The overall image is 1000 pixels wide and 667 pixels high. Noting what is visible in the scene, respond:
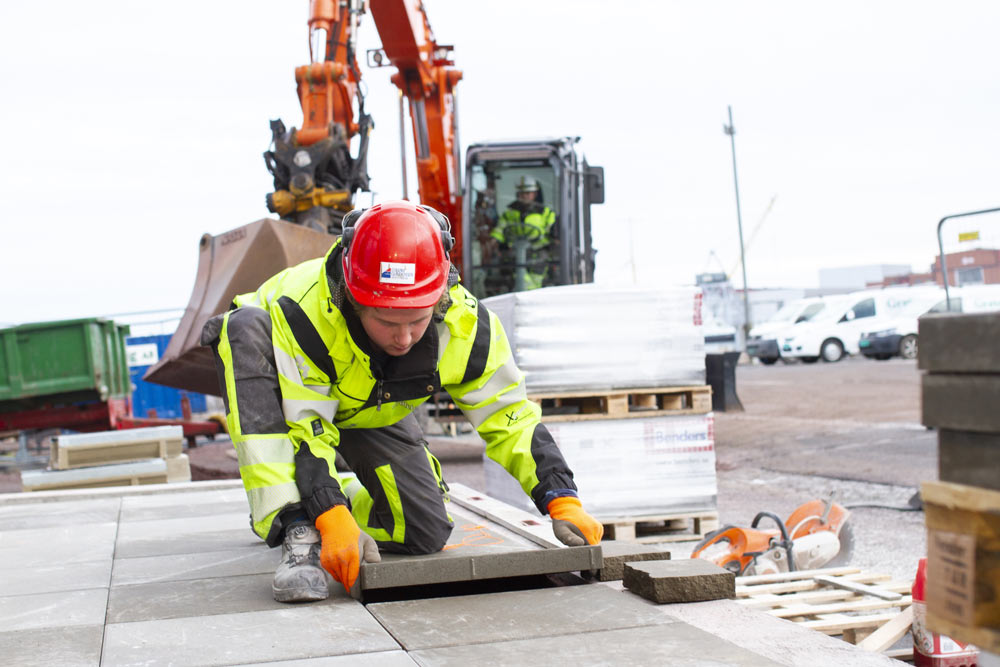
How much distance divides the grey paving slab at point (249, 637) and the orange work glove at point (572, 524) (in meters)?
0.79

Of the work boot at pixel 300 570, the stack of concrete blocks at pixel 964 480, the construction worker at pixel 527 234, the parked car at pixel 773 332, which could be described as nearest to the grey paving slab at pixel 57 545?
the work boot at pixel 300 570

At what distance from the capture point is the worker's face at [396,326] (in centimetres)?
354

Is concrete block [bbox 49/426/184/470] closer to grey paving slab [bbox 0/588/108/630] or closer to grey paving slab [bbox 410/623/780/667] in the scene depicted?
grey paving slab [bbox 0/588/108/630]

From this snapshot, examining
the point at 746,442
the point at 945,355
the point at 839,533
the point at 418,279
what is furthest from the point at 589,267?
the point at 945,355

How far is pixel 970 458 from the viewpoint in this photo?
161cm

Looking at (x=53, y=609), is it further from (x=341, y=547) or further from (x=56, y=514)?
(x=56, y=514)

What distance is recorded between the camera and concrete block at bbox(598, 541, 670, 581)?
148 inches

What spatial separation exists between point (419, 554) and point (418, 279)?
3.94 ft

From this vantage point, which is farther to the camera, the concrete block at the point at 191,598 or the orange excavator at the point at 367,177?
the orange excavator at the point at 367,177

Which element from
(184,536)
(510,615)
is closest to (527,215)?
(184,536)

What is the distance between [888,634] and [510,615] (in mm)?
1391

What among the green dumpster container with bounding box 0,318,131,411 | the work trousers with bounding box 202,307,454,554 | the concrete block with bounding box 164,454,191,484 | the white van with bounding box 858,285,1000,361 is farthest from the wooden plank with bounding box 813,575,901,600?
the white van with bounding box 858,285,1000,361

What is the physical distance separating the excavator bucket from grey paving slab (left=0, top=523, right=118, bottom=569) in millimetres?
2650

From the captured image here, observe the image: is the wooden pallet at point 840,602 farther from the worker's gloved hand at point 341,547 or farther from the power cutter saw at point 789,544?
the worker's gloved hand at point 341,547
